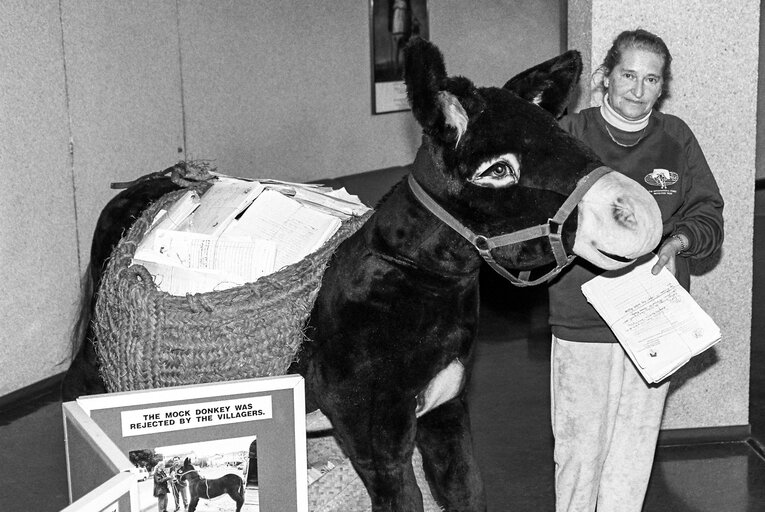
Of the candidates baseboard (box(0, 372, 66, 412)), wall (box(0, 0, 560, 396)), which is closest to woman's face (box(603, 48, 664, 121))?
wall (box(0, 0, 560, 396))

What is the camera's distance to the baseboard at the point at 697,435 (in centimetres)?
384

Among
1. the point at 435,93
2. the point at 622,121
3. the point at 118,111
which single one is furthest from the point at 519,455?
the point at 118,111

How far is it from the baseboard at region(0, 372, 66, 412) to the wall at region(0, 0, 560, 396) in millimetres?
29

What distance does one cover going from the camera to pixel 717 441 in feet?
12.6

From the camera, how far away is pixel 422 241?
1.88 meters

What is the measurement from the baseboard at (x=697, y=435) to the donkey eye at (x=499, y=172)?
96.0 inches

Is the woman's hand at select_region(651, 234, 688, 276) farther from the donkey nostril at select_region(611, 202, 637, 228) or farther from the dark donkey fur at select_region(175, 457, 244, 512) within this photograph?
the dark donkey fur at select_region(175, 457, 244, 512)

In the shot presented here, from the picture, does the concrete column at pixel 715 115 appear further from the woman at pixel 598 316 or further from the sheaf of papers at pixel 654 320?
the sheaf of papers at pixel 654 320

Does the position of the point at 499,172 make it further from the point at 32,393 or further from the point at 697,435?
the point at 32,393

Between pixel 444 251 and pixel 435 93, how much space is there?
1.08ft

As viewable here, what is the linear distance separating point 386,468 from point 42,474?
225 cm

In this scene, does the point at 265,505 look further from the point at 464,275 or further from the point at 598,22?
the point at 598,22

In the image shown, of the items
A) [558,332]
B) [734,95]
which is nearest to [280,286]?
[558,332]

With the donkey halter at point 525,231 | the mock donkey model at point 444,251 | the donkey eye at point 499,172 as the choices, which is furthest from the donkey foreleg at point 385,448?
the donkey eye at point 499,172
